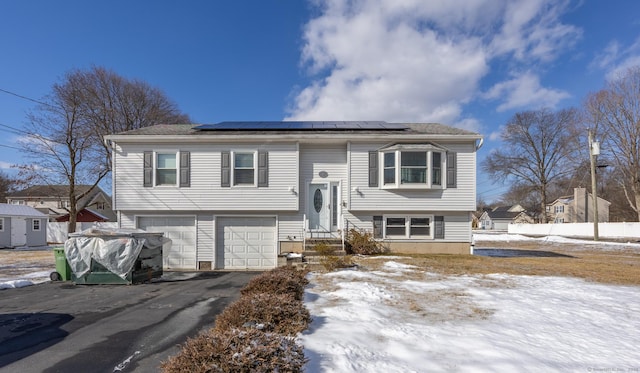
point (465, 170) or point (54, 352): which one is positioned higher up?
point (465, 170)

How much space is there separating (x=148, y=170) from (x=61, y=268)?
4.54m

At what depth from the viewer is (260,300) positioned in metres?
4.26

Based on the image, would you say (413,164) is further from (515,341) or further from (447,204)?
(515,341)

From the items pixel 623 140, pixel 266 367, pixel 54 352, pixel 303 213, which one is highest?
pixel 623 140

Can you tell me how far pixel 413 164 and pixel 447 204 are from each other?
6.97ft

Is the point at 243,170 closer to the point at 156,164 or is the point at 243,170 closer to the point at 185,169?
the point at 185,169

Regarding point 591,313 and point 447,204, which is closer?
point 591,313

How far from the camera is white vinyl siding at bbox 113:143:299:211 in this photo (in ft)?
41.1

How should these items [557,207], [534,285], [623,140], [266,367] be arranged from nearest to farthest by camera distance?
[266,367], [534,285], [623,140], [557,207]

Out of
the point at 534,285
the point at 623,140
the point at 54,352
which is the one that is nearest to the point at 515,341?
the point at 534,285

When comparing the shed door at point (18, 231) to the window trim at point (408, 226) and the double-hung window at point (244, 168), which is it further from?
the window trim at point (408, 226)

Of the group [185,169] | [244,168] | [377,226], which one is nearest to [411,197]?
[377,226]

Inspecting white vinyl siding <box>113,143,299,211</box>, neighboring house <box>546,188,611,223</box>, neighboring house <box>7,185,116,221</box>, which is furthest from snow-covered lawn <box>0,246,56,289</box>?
neighboring house <box>546,188,611,223</box>

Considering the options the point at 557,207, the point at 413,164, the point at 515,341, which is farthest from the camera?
the point at 557,207
